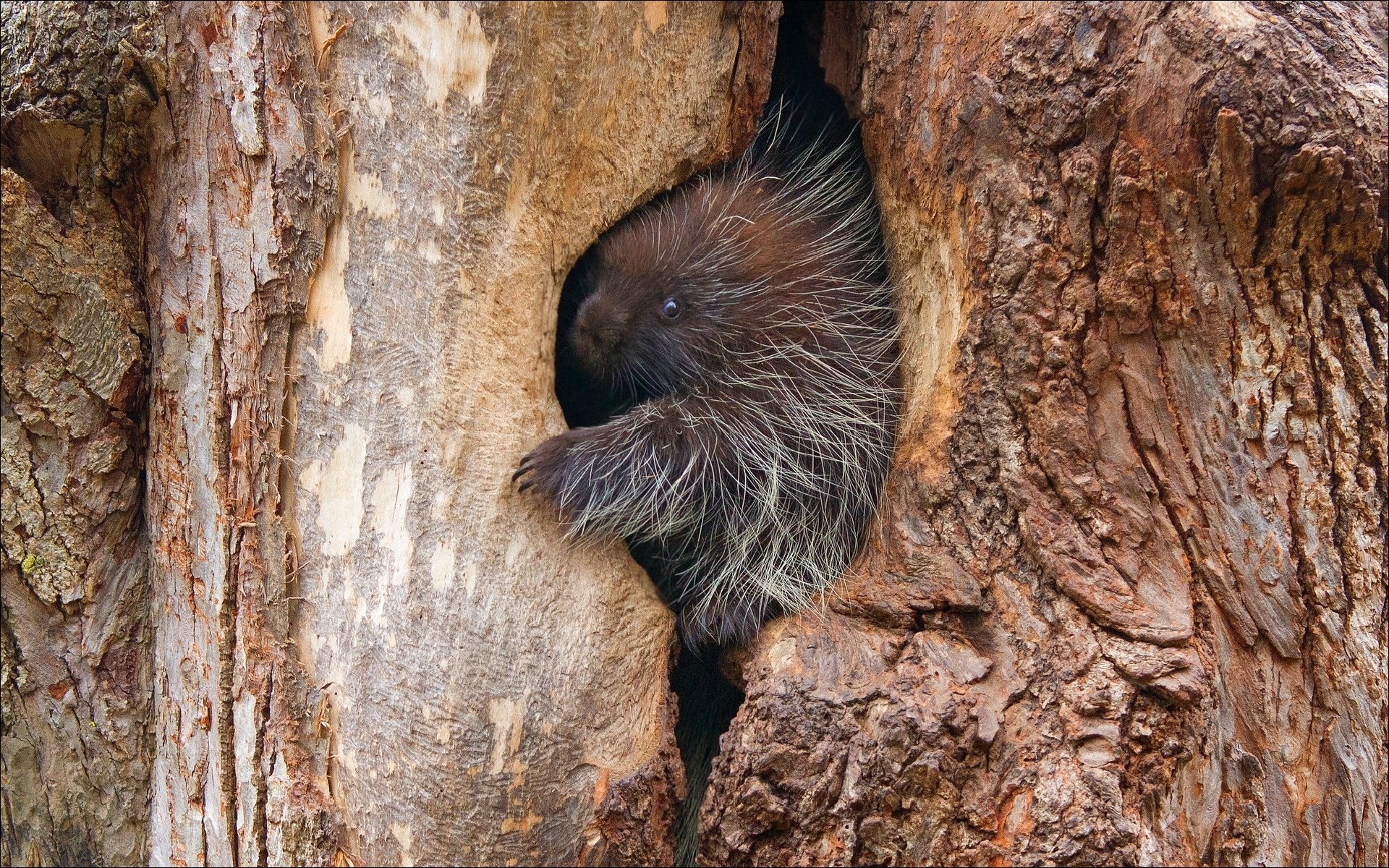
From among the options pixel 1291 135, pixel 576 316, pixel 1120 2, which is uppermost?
pixel 1120 2

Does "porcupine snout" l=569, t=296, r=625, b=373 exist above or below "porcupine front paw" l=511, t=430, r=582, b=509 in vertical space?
above

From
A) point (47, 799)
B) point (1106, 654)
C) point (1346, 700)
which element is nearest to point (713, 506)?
point (1106, 654)

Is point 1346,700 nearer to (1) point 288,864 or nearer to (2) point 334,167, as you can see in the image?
(1) point 288,864

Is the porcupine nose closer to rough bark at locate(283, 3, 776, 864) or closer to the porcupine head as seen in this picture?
the porcupine head

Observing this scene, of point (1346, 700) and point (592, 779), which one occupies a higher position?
point (1346, 700)

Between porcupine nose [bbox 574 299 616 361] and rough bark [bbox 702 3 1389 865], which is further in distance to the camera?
porcupine nose [bbox 574 299 616 361]

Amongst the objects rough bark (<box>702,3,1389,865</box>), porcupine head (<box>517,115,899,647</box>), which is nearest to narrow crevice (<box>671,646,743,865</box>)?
porcupine head (<box>517,115,899,647</box>)
